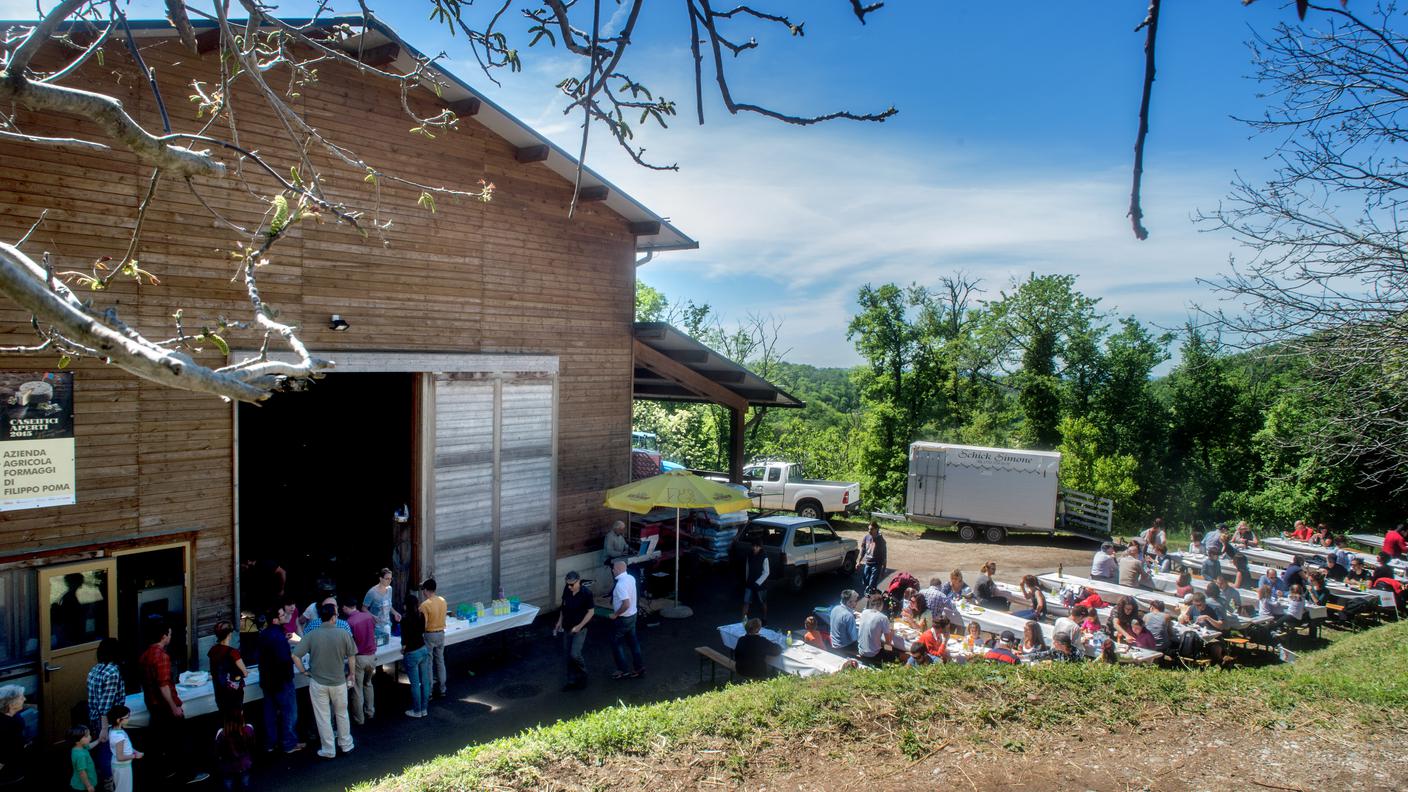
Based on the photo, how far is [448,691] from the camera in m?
10.3

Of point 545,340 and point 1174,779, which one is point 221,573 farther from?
point 1174,779

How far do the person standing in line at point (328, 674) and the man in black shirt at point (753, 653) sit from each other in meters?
4.17

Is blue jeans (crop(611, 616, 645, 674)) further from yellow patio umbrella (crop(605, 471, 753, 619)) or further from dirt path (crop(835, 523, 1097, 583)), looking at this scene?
dirt path (crop(835, 523, 1097, 583))

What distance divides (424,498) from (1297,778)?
1007 centimetres

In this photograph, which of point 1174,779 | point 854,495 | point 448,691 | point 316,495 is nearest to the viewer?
point 1174,779

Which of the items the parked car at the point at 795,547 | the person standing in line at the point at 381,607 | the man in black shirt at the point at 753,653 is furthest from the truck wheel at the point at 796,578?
the person standing in line at the point at 381,607

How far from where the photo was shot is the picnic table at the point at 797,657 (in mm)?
9352

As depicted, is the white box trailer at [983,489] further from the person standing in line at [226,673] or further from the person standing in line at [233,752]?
the person standing in line at [233,752]

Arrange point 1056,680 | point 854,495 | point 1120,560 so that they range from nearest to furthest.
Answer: point 1056,680 → point 1120,560 → point 854,495

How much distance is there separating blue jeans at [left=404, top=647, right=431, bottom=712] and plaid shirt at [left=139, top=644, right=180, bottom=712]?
89.6 inches

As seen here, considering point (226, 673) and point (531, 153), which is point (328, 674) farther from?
point (531, 153)

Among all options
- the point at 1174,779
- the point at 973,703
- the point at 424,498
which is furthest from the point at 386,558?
the point at 1174,779

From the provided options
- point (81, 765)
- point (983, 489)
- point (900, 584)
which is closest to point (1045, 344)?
point (983, 489)

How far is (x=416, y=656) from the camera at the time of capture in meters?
9.30
